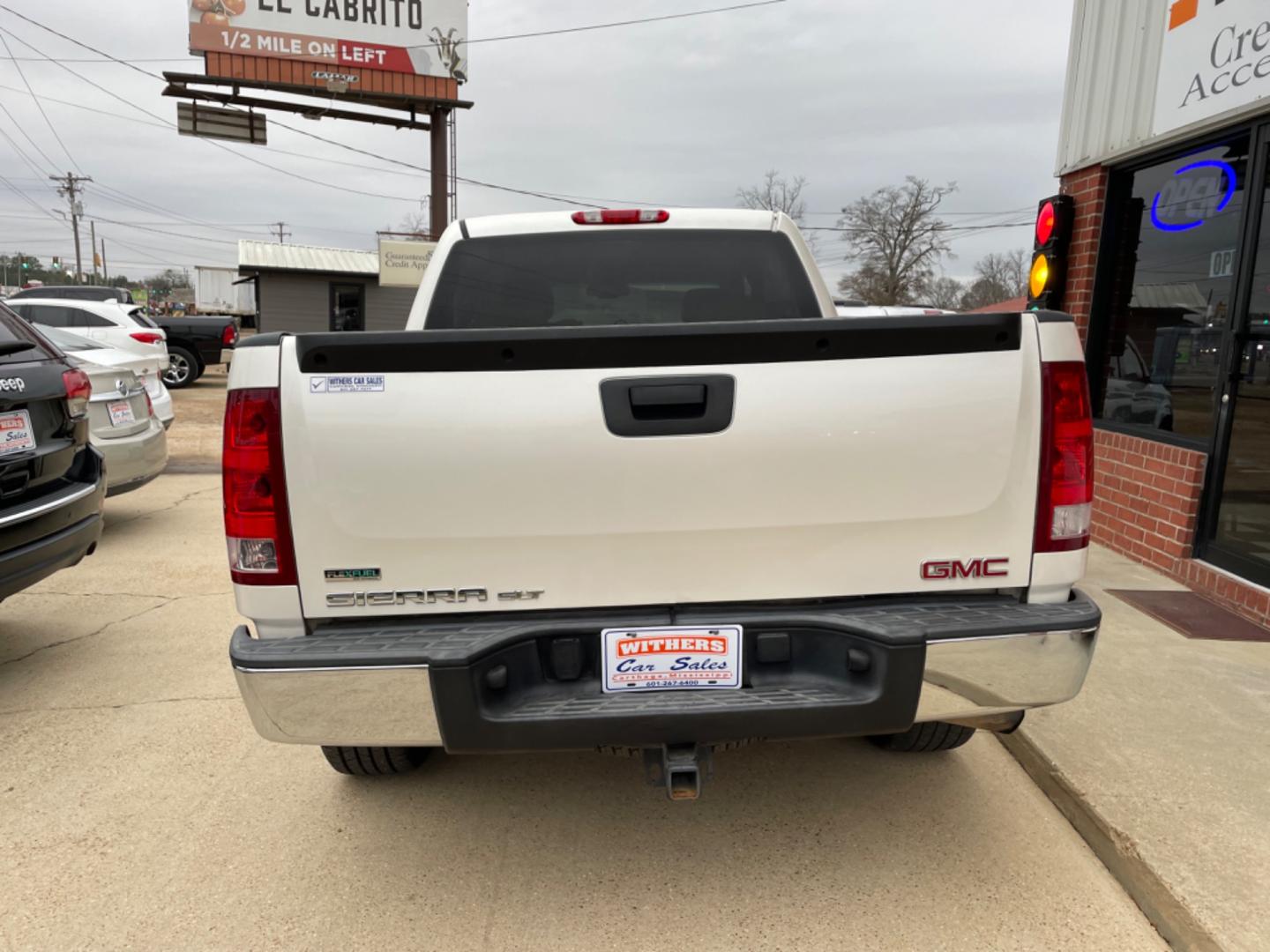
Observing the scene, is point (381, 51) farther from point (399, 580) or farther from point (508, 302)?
point (399, 580)

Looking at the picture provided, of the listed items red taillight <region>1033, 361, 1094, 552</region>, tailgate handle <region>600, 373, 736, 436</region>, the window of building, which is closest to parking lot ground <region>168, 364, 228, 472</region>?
tailgate handle <region>600, 373, 736, 436</region>

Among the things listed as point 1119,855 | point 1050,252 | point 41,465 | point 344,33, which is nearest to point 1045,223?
point 1050,252

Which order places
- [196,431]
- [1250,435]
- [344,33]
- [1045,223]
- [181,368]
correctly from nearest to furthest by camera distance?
[1250,435] < [1045,223] < [196,431] < [181,368] < [344,33]

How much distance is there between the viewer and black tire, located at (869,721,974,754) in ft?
9.45

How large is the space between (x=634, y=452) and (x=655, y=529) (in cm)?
20

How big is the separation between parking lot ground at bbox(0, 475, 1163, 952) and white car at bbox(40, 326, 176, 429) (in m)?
3.25

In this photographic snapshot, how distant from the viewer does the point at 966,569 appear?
7.04 feet

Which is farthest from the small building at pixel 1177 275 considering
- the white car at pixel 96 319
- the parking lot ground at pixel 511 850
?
the white car at pixel 96 319

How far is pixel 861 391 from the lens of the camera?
2.04 meters

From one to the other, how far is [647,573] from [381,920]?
3.94 ft

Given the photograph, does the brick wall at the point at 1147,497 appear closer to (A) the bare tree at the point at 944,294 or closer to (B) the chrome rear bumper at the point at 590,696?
(B) the chrome rear bumper at the point at 590,696

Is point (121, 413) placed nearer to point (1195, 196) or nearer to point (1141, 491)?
point (1141, 491)

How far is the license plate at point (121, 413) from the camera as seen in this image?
580cm

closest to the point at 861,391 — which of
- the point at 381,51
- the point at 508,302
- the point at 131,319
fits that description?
the point at 508,302
